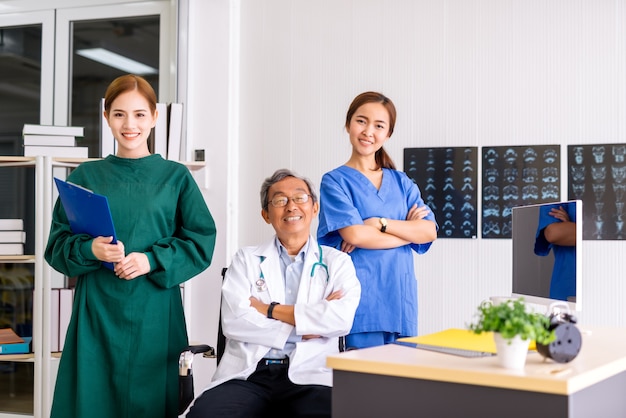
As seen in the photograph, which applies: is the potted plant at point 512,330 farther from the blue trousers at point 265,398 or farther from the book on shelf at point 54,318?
the book on shelf at point 54,318

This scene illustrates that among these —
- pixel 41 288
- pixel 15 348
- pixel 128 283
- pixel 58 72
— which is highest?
pixel 58 72

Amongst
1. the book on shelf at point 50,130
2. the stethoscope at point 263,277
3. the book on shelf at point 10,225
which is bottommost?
the stethoscope at point 263,277

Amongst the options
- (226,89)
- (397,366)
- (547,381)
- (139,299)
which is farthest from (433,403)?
(226,89)

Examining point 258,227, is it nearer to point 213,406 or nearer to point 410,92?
point 410,92

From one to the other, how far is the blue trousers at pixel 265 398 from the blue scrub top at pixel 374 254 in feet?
1.44

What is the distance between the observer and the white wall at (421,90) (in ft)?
10.9

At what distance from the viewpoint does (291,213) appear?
8.02 feet

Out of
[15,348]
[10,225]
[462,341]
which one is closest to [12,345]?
[15,348]

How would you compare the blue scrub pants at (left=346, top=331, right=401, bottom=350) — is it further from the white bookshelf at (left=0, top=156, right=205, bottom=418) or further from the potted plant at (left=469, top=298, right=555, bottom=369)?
the white bookshelf at (left=0, top=156, right=205, bottom=418)

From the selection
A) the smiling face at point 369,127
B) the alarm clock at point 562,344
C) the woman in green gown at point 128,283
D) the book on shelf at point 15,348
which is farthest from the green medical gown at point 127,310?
the alarm clock at point 562,344

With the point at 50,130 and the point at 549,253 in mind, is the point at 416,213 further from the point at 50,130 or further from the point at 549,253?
the point at 50,130

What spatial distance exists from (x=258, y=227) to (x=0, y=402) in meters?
1.75

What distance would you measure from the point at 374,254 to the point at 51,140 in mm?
1778

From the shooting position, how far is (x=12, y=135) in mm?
4328
